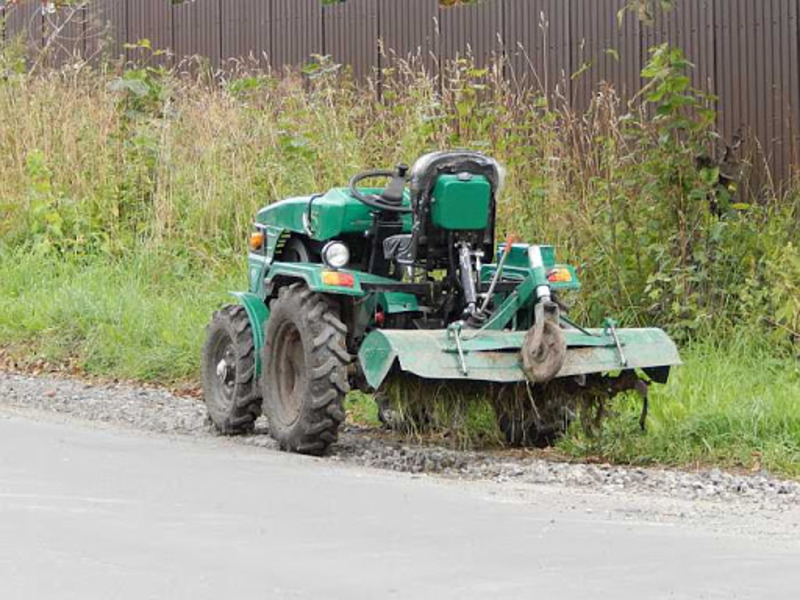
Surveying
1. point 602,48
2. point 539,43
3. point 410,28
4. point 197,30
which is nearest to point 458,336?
point 602,48

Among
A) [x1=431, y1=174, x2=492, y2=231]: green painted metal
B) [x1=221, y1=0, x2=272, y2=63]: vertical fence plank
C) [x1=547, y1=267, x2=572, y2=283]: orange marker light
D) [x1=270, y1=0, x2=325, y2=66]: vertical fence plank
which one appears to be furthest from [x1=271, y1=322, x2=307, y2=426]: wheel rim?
[x1=221, y1=0, x2=272, y2=63]: vertical fence plank

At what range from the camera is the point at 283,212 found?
11.5 metres

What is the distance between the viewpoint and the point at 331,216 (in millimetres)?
10875

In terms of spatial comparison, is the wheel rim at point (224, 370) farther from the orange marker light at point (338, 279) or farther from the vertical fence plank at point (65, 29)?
the vertical fence plank at point (65, 29)

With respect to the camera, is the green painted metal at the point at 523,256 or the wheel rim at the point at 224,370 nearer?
the green painted metal at the point at 523,256

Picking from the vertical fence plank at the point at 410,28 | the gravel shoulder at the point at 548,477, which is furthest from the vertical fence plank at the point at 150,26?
the gravel shoulder at the point at 548,477

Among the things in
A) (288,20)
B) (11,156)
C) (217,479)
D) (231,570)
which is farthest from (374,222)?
(288,20)

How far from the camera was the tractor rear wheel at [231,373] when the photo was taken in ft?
37.1

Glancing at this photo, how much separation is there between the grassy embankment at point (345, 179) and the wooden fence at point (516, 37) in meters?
0.39

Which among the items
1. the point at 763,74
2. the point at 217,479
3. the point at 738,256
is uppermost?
the point at 763,74

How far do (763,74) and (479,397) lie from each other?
244 inches

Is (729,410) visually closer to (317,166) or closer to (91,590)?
(91,590)

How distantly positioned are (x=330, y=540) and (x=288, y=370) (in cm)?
341

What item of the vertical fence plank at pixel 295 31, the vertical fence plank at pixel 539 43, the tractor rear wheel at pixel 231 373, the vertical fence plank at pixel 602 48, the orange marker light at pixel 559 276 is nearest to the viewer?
the orange marker light at pixel 559 276
